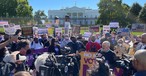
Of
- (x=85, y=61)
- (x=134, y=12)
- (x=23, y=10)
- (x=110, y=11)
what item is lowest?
(x=134, y=12)

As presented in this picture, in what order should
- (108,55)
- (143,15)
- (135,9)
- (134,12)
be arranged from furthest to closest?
(135,9), (134,12), (143,15), (108,55)

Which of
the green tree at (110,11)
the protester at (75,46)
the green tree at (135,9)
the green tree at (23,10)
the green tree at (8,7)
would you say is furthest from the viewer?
the green tree at (8,7)

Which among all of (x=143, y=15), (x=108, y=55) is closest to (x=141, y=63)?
(x=108, y=55)

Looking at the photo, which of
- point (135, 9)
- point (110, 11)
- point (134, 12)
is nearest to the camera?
point (110, 11)

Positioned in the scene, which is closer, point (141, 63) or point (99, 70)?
point (141, 63)

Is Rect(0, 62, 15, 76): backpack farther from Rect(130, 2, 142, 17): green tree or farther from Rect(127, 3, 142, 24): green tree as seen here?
Rect(130, 2, 142, 17): green tree

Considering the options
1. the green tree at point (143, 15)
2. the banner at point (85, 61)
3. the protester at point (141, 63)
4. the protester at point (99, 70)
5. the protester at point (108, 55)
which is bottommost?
the green tree at point (143, 15)

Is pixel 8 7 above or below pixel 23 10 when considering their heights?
above

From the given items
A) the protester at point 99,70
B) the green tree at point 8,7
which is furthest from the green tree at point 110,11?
the protester at point 99,70

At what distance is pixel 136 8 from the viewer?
87.1 meters

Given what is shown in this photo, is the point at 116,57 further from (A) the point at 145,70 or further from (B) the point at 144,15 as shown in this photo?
(B) the point at 144,15

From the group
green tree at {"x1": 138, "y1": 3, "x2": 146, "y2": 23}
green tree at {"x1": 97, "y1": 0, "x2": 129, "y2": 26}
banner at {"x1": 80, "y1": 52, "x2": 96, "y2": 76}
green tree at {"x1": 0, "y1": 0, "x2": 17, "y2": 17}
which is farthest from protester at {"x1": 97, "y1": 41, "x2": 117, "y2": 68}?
green tree at {"x1": 0, "y1": 0, "x2": 17, "y2": 17}

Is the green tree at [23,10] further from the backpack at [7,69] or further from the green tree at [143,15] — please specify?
the backpack at [7,69]

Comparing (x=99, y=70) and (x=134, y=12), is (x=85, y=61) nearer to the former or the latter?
(x=99, y=70)
